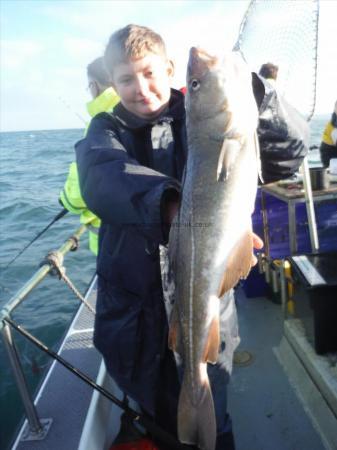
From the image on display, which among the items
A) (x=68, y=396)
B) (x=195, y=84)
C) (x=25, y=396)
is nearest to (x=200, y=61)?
(x=195, y=84)

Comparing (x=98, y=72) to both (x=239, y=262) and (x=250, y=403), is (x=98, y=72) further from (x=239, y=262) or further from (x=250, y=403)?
(x=250, y=403)

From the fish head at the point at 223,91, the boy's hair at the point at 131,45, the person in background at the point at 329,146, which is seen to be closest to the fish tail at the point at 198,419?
the fish head at the point at 223,91

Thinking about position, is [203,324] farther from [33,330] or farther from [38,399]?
[33,330]

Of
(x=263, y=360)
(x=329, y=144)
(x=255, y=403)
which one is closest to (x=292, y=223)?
(x=263, y=360)

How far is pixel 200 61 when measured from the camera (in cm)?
161

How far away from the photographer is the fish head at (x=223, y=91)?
157cm

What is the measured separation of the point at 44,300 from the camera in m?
7.70

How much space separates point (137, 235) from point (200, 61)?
2.89ft

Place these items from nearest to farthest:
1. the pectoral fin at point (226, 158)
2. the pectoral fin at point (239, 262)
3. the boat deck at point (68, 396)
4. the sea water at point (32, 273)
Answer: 1. the pectoral fin at point (226, 158)
2. the pectoral fin at point (239, 262)
3. the boat deck at point (68, 396)
4. the sea water at point (32, 273)

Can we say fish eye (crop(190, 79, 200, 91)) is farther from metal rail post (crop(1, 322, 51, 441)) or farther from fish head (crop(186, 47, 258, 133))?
metal rail post (crop(1, 322, 51, 441))

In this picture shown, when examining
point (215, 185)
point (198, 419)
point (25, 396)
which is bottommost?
point (25, 396)

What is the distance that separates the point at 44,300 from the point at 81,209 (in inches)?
187

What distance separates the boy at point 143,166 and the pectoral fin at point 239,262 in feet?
1.37

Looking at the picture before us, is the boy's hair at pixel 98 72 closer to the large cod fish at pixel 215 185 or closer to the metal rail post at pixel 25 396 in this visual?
the large cod fish at pixel 215 185
